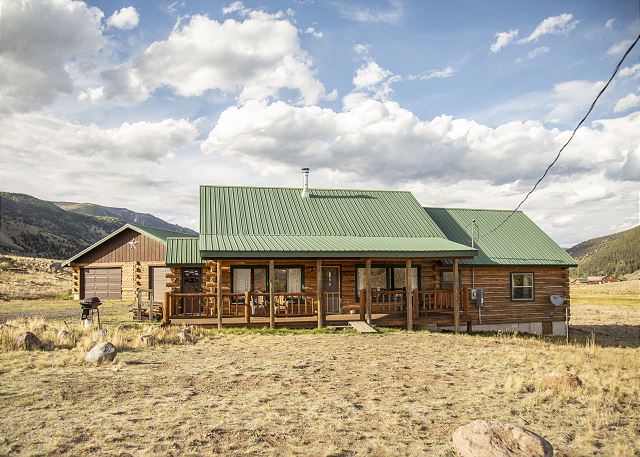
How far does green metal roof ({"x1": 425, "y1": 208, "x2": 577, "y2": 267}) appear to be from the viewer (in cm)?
2325

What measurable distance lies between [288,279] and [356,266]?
2.85m

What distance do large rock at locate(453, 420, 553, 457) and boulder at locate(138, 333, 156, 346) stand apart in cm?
1031

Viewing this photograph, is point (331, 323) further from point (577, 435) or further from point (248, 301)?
point (577, 435)

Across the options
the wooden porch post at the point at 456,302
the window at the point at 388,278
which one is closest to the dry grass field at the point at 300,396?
the wooden porch post at the point at 456,302

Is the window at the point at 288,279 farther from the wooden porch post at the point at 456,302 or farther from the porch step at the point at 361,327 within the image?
the wooden porch post at the point at 456,302

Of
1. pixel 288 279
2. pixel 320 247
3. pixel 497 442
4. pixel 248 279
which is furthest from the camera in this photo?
pixel 288 279

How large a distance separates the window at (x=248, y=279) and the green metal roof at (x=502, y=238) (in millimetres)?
8697

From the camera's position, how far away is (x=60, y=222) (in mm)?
144000

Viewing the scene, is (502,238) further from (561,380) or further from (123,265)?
(123,265)

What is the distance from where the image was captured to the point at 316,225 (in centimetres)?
2211

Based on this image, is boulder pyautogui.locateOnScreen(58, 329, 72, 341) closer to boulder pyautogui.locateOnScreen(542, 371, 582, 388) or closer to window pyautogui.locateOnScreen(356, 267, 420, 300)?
window pyautogui.locateOnScreen(356, 267, 420, 300)

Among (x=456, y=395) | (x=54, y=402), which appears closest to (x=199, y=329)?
(x=54, y=402)

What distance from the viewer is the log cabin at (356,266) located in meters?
18.8

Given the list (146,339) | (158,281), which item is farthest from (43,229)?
(146,339)
